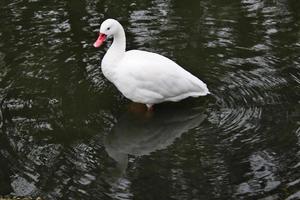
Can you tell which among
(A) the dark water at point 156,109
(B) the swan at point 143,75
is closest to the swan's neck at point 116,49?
(B) the swan at point 143,75

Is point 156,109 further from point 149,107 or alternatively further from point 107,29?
point 107,29

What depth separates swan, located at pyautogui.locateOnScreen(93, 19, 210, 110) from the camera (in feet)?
25.6

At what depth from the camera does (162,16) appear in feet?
34.6

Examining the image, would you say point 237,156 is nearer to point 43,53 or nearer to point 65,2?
point 43,53

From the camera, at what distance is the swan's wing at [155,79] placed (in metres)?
7.77

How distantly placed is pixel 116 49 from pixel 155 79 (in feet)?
2.08

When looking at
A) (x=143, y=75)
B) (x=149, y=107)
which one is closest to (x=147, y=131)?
(x=149, y=107)

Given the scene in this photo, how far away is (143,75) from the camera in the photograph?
307 inches

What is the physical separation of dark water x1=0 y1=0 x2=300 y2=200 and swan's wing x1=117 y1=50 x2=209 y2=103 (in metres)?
0.32

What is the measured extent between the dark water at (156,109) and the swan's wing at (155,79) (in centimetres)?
32

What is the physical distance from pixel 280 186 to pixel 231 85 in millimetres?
2286

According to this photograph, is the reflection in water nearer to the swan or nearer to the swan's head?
the swan

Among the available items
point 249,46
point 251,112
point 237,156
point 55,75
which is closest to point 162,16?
point 249,46

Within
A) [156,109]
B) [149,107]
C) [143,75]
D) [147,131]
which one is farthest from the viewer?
[156,109]
